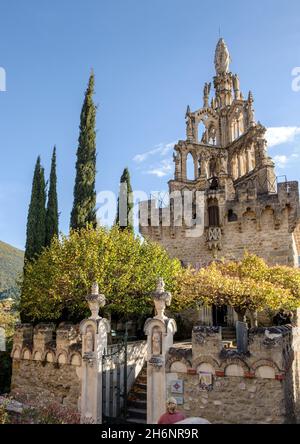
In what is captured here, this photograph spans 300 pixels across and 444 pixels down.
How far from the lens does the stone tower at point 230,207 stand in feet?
73.6

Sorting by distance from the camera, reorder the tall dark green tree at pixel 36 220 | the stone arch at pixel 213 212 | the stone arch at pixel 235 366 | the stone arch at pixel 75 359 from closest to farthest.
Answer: the stone arch at pixel 235 366, the stone arch at pixel 75 359, the tall dark green tree at pixel 36 220, the stone arch at pixel 213 212

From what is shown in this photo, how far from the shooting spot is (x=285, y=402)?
8898mm

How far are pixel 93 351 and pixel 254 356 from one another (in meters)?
4.70

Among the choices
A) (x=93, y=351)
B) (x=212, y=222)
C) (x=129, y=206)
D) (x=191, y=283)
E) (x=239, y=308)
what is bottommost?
(x=93, y=351)

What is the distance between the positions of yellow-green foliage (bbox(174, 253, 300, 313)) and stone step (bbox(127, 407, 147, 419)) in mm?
4487

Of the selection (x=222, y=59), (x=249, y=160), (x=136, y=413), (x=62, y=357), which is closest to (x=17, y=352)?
(x=62, y=357)

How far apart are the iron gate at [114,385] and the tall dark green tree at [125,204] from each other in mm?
13611

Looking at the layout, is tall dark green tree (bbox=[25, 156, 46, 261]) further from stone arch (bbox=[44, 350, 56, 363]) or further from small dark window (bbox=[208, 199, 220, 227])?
small dark window (bbox=[208, 199, 220, 227])

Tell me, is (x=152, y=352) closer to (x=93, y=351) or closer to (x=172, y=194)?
(x=93, y=351)

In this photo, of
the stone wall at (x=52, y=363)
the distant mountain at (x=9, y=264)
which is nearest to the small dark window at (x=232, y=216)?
the stone wall at (x=52, y=363)

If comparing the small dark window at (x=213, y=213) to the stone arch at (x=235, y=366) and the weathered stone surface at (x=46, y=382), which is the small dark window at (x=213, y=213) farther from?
→ the stone arch at (x=235, y=366)
